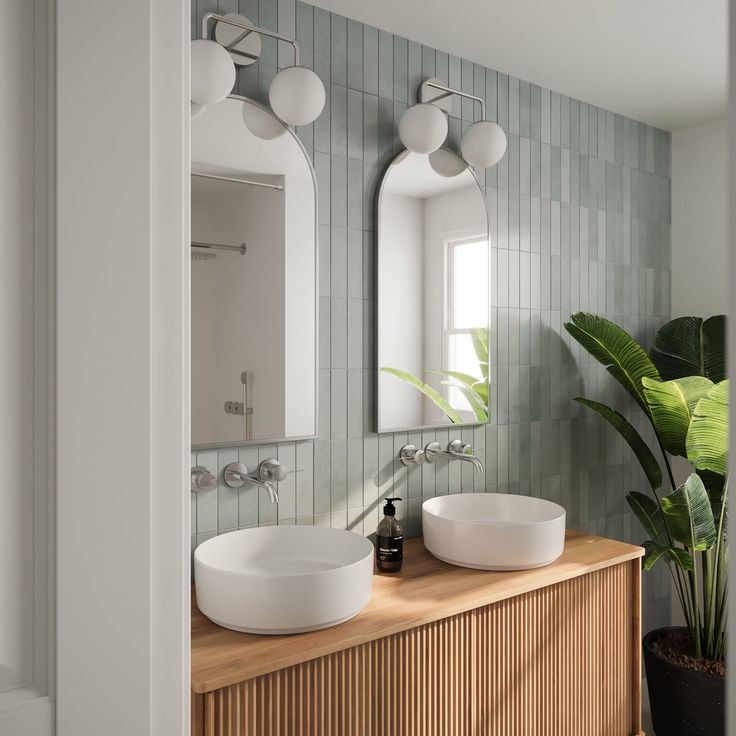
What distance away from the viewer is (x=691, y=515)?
7.13ft

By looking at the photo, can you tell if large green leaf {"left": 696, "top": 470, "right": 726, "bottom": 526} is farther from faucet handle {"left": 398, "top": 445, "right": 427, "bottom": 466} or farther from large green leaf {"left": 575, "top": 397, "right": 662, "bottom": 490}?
→ faucet handle {"left": 398, "top": 445, "right": 427, "bottom": 466}

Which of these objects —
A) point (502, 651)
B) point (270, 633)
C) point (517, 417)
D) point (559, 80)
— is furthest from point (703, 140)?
point (270, 633)

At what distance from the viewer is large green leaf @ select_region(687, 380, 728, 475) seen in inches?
84.7

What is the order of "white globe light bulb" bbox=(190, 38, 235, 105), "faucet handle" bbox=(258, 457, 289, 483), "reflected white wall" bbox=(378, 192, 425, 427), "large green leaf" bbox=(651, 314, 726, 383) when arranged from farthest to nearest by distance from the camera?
"large green leaf" bbox=(651, 314, 726, 383) < "reflected white wall" bbox=(378, 192, 425, 427) < "faucet handle" bbox=(258, 457, 289, 483) < "white globe light bulb" bbox=(190, 38, 235, 105)

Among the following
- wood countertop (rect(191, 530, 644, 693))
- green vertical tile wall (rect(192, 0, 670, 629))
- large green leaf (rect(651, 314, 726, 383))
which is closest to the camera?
wood countertop (rect(191, 530, 644, 693))

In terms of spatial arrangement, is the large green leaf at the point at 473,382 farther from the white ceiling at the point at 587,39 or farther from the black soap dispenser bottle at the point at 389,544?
the white ceiling at the point at 587,39

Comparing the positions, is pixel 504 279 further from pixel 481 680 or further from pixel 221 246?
pixel 481 680

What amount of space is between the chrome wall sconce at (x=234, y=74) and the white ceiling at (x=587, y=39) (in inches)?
11.0

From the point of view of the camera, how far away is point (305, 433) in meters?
1.98

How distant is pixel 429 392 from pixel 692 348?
1.27 meters

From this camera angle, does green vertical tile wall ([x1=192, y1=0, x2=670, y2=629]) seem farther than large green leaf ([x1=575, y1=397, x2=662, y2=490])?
No

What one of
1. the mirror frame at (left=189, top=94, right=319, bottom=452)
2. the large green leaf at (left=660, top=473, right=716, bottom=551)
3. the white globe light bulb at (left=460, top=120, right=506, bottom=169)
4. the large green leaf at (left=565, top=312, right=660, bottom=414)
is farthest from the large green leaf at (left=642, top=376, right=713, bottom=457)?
the mirror frame at (left=189, top=94, right=319, bottom=452)

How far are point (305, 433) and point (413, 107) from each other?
1059 mm

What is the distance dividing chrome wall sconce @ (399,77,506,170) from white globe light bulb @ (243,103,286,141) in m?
0.41
